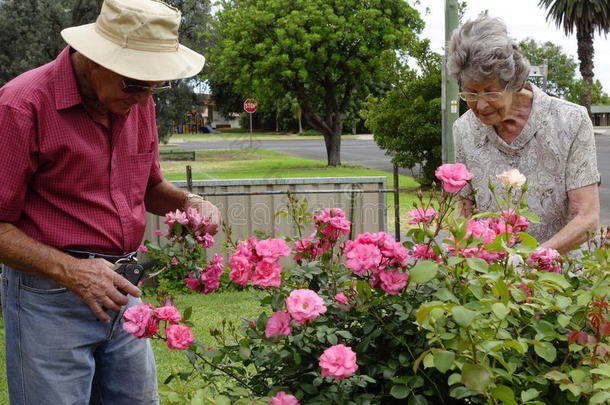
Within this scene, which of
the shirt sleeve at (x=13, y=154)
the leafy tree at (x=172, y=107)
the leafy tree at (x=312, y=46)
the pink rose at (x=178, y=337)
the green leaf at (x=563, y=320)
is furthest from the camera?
the leafy tree at (x=172, y=107)

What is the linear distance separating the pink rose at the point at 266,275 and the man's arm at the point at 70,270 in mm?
514

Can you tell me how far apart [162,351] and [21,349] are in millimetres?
3528

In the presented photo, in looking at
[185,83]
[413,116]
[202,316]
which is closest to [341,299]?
[202,316]

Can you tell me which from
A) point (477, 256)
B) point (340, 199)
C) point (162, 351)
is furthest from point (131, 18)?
point (340, 199)

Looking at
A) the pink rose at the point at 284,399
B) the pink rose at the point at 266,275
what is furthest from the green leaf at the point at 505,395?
the pink rose at the point at 266,275

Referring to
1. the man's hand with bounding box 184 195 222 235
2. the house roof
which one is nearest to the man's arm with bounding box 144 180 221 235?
the man's hand with bounding box 184 195 222 235

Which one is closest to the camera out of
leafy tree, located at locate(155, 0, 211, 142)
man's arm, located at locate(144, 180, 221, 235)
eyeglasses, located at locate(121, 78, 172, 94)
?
eyeglasses, located at locate(121, 78, 172, 94)

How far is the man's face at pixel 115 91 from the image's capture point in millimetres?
2172

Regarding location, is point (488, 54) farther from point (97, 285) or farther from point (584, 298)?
point (97, 285)

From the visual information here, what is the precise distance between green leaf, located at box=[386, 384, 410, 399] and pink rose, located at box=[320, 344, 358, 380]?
0.15 m

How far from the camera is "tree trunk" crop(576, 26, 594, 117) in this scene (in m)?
34.0

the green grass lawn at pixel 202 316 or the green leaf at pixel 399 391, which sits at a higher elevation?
the green leaf at pixel 399 391

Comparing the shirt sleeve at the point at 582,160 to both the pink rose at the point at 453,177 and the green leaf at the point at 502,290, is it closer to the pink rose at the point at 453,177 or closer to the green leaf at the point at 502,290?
the pink rose at the point at 453,177

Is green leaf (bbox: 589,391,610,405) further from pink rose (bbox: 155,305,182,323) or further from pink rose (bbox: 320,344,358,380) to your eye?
pink rose (bbox: 155,305,182,323)
